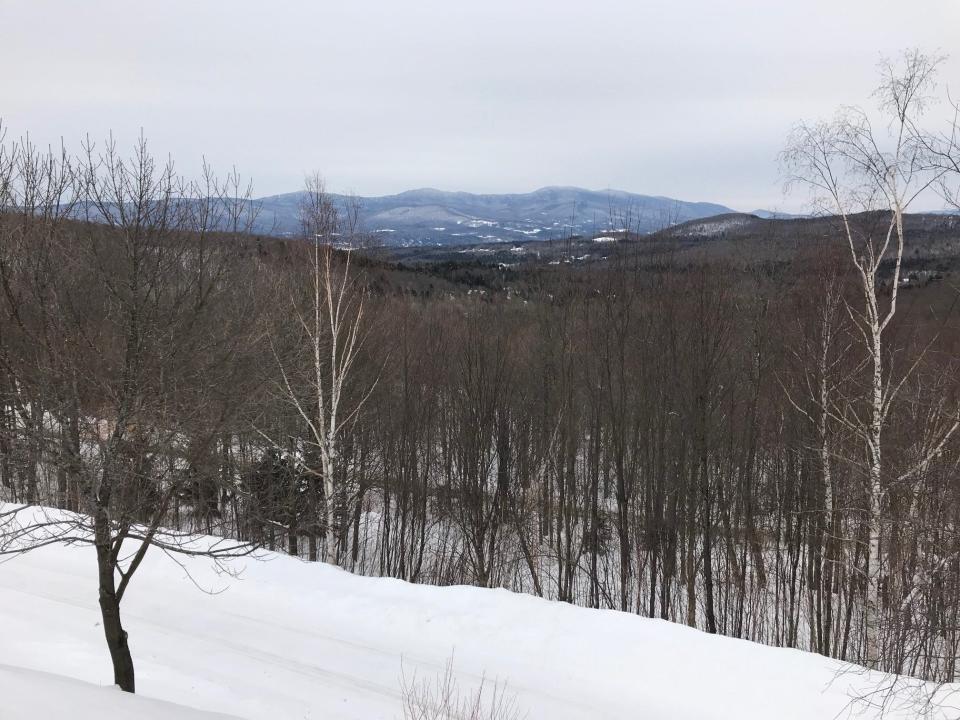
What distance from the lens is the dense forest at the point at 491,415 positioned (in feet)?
26.8

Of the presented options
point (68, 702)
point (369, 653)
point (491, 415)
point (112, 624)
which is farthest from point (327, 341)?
point (68, 702)

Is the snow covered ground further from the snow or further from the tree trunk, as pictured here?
the tree trunk

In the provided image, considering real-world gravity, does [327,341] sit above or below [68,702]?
above

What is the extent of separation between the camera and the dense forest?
816 cm

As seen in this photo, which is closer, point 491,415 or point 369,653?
point 369,653

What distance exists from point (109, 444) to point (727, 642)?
28.2 feet

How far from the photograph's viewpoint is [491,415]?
52.1ft

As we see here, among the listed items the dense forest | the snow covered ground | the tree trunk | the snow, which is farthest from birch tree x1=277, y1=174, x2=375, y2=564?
the snow

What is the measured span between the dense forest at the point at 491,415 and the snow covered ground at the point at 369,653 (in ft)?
3.40

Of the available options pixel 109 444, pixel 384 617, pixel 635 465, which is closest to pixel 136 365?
pixel 109 444

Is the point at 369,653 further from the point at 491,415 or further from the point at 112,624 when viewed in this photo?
the point at 491,415

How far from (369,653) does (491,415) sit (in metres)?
7.26

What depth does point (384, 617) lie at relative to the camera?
1053cm

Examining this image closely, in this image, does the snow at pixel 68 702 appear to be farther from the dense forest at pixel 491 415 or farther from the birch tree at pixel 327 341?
the birch tree at pixel 327 341
